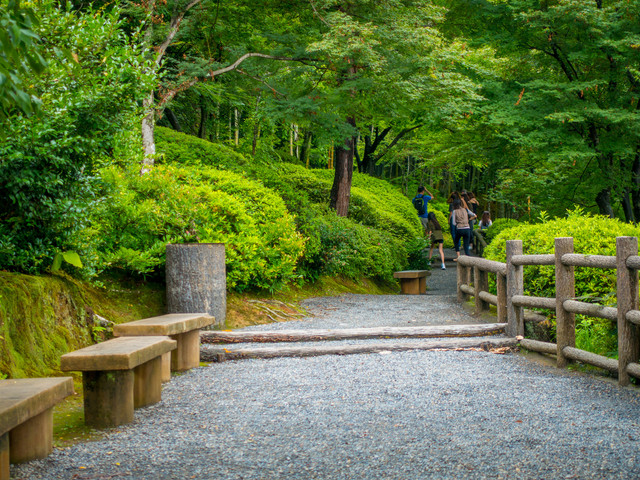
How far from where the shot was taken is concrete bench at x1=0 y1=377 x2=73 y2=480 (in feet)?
9.77

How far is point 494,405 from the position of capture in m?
4.55

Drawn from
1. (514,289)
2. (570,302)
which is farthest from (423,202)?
(570,302)

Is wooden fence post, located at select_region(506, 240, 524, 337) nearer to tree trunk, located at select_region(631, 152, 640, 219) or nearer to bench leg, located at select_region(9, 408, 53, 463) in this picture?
bench leg, located at select_region(9, 408, 53, 463)

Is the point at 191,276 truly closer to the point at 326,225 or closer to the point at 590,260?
the point at 590,260

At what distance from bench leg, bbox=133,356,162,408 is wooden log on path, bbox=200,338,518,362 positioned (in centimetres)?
177

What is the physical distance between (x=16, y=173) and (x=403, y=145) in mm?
24223

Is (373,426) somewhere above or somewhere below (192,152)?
below

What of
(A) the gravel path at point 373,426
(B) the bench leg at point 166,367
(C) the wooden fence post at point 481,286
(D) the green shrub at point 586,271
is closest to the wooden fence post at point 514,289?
(D) the green shrub at point 586,271

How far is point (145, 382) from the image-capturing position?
4.56 metres

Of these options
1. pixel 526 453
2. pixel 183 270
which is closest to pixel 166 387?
pixel 183 270

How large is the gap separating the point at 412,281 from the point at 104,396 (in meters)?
10.1

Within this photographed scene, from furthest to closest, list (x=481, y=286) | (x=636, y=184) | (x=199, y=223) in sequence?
1. (x=636, y=184)
2. (x=481, y=286)
3. (x=199, y=223)

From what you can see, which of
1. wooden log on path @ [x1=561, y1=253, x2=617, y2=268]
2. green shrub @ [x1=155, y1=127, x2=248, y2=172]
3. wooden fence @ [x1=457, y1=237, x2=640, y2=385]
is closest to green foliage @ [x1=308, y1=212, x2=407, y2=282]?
green shrub @ [x1=155, y1=127, x2=248, y2=172]

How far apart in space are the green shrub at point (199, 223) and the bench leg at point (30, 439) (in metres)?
3.74
